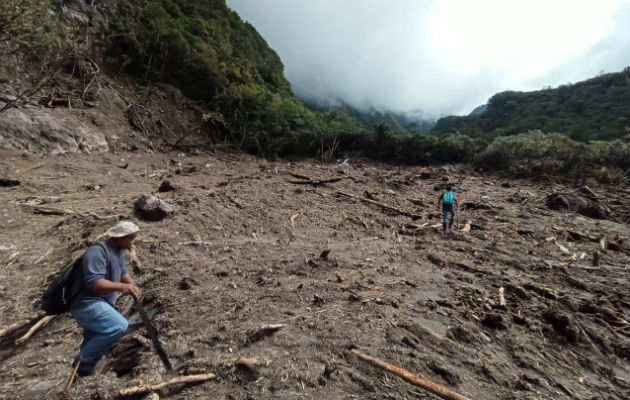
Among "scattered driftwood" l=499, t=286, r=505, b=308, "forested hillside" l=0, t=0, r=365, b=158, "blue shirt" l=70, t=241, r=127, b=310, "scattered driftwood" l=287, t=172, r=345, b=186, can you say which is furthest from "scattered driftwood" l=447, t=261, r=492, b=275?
"forested hillside" l=0, t=0, r=365, b=158

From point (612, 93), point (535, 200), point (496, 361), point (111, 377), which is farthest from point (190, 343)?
point (612, 93)

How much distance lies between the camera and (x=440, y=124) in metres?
58.8

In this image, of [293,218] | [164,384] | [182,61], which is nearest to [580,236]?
[293,218]

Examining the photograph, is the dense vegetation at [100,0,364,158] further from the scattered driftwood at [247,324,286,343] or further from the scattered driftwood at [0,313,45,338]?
the scattered driftwood at [247,324,286,343]

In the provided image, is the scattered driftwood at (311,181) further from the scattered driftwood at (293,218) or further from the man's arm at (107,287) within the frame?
the man's arm at (107,287)

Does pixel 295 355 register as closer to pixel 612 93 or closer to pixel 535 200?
pixel 535 200

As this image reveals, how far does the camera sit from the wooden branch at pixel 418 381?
8.20 ft

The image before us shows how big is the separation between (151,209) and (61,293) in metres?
4.39

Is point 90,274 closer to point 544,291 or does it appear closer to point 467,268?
point 467,268

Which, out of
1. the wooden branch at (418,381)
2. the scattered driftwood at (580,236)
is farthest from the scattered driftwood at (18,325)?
the scattered driftwood at (580,236)

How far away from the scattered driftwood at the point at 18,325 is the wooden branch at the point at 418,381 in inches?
160

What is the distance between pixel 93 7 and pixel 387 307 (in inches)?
828

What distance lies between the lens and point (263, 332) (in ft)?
10.7

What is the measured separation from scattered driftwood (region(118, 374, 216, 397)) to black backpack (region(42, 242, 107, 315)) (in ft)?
2.99
